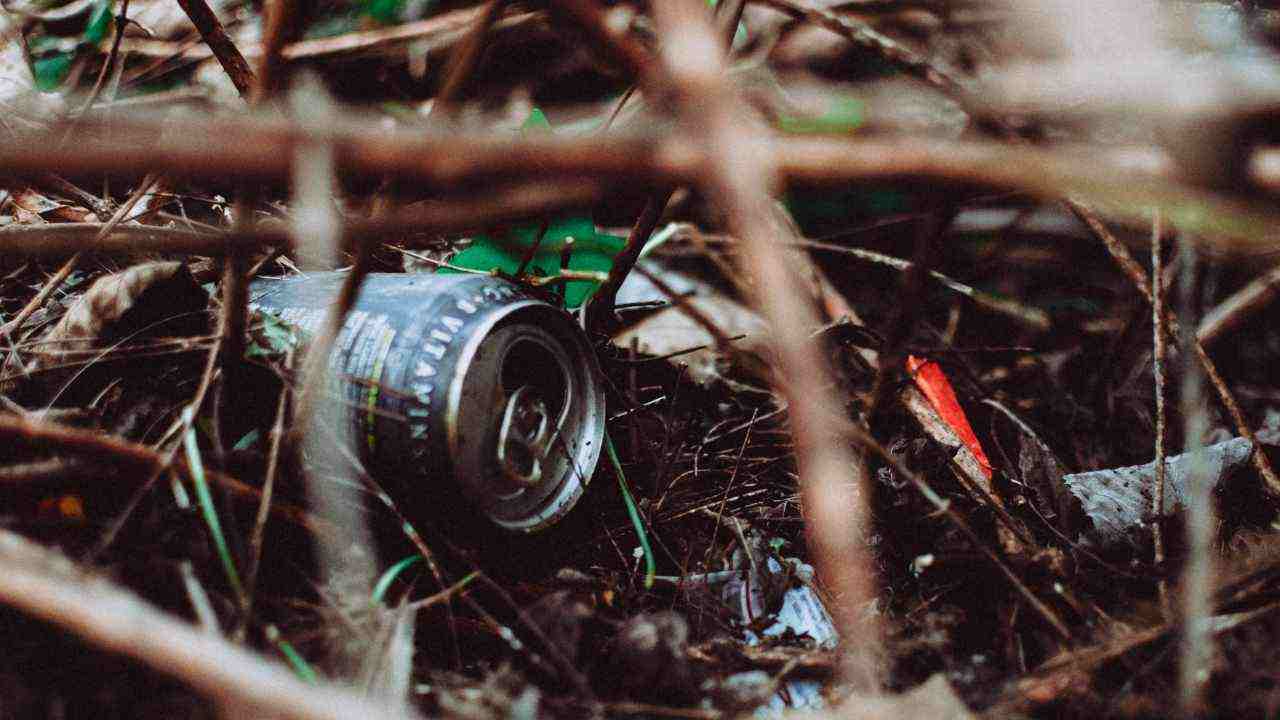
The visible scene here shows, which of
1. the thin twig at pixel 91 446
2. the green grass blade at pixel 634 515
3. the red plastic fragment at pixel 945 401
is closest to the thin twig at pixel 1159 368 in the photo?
the red plastic fragment at pixel 945 401

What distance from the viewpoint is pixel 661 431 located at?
1.09 metres

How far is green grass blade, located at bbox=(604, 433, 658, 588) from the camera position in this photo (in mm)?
875

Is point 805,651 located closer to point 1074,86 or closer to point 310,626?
point 310,626

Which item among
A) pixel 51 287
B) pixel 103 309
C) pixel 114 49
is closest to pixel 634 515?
pixel 103 309

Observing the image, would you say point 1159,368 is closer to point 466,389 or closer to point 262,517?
point 466,389

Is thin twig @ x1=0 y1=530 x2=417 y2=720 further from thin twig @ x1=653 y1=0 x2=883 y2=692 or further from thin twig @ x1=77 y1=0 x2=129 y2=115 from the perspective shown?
thin twig @ x1=77 y1=0 x2=129 y2=115

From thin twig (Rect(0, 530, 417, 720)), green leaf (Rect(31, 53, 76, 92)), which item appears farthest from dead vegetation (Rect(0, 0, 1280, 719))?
green leaf (Rect(31, 53, 76, 92))

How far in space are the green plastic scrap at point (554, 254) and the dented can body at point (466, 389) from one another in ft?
0.69

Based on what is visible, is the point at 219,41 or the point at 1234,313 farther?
the point at 1234,313

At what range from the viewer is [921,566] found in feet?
2.61

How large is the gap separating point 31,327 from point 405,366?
52 centimetres

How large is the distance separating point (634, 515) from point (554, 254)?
429mm

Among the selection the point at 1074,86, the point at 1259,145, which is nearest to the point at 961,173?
the point at 1259,145

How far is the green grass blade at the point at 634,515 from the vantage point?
87cm
